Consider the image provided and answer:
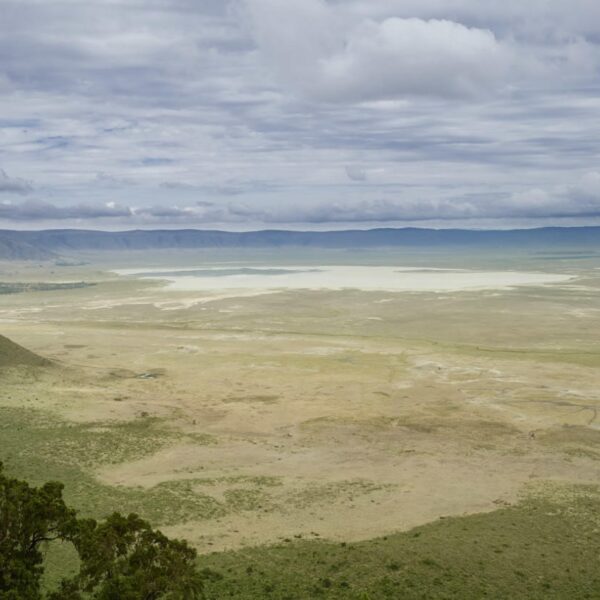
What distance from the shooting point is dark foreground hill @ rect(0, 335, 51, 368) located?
6850cm

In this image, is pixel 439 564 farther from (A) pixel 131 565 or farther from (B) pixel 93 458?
(B) pixel 93 458

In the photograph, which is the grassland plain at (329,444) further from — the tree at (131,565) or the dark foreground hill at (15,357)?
Answer: the tree at (131,565)

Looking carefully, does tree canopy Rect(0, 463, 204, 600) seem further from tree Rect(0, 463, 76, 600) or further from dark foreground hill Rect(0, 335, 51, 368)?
dark foreground hill Rect(0, 335, 51, 368)

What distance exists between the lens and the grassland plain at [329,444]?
32625 millimetres

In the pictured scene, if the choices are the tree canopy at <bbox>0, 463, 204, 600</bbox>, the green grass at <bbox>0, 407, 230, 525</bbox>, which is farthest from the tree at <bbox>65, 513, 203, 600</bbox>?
the green grass at <bbox>0, 407, 230, 525</bbox>

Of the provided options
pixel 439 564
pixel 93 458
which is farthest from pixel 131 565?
pixel 93 458

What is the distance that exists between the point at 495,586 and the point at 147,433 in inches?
1192

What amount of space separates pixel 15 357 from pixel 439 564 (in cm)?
5248

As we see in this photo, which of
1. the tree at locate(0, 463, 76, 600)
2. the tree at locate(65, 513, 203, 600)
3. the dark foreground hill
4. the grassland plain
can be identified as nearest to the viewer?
the tree at locate(65, 513, 203, 600)

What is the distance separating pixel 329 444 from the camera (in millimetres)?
50750

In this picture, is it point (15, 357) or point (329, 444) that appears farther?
point (15, 357)

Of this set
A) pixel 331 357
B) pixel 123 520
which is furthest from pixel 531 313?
pixel 123 520

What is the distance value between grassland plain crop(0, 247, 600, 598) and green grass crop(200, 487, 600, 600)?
0.13 meters

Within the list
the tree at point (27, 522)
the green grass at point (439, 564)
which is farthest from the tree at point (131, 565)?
the green grass at point (439, 564)
